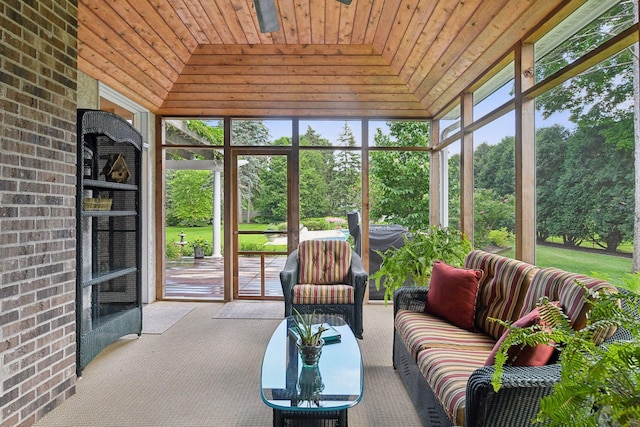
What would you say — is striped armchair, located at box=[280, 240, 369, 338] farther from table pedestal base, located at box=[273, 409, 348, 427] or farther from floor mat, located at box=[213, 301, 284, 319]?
table pedestal base, located at box=[273, 409, 348, 427]

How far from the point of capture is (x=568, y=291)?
5.65ft

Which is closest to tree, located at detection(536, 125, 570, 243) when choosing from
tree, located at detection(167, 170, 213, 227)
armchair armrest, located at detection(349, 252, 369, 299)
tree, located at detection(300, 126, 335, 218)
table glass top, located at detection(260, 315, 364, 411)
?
armchair armrest, located at detection(349, 252, 369, 299)

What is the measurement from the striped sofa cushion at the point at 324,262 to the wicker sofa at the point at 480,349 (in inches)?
48.3

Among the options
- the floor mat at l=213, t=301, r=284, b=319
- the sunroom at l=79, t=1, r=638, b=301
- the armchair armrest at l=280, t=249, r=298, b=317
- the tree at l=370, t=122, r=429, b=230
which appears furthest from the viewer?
the tree at l=370, t=122, r=429, b=230

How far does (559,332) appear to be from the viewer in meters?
0.97

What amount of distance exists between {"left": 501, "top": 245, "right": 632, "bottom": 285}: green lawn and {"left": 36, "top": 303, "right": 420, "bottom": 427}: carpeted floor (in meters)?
1.36

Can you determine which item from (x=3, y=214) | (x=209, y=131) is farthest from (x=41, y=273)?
(x=209, y=131)

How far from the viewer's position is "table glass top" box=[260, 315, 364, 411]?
164cm

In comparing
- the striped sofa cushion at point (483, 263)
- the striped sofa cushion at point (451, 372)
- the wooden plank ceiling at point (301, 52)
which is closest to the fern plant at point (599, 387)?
the striped sofa cushion at point (451, 372)

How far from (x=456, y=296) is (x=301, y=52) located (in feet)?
10.6

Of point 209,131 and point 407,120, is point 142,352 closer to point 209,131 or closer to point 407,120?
point 209,131

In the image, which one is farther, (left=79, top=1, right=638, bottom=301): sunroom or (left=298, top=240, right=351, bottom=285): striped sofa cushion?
(left=298, top=240, right=351, bottom=285): striped sofa cushion

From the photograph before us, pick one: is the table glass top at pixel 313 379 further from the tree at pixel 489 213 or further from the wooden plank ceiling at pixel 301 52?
the wooden plank ceiling at pixel 301 52

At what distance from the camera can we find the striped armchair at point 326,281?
355cm
